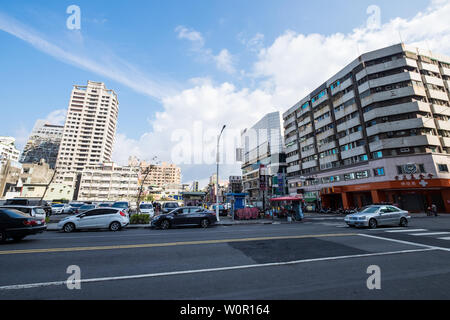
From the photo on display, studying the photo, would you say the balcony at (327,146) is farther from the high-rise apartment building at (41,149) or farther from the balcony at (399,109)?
the high-rise apartment building at (41,149)

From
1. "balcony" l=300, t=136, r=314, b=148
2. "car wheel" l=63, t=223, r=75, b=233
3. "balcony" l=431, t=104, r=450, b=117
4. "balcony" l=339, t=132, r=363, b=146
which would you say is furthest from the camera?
"balcony" l=300, t=136, r=314, b=148

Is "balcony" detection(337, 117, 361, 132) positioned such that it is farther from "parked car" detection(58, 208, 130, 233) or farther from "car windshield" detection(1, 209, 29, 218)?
"car windshield" detection(1, 209, 29, 218)

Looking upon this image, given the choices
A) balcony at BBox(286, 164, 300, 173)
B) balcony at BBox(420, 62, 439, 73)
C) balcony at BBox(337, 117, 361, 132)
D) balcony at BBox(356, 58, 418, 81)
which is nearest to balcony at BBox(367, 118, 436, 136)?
balcony at BBox(337, 117, 361, 132)

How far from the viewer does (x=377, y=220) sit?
13773mm

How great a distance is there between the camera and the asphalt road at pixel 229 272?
3910 mm

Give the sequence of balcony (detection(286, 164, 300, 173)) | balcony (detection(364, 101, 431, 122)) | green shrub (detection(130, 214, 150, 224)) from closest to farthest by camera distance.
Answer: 1. green shrub (detection(130, 214, 150, 224))
2. balcony (detection(364, 101, 431, 122))
3. balcony (detection(286, 164, 300, 173))

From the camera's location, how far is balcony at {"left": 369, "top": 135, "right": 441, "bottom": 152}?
30.6m

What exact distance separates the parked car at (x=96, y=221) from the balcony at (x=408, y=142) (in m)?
37.7

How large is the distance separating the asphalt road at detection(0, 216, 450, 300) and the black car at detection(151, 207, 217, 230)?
7.48 metres

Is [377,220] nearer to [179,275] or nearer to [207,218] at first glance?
[207,218]

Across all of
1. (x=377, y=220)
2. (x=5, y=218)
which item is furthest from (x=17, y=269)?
(x=377, y=220)

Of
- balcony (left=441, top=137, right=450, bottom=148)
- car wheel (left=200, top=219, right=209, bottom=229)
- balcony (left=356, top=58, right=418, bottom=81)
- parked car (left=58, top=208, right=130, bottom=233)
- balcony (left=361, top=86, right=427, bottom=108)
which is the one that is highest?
balcony (left=356, top=58, right=418, bottom=81)

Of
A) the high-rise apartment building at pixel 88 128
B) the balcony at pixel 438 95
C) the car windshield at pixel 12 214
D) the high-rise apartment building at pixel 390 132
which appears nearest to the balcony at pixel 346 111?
the high-rise apartment building at pixel 390 132
